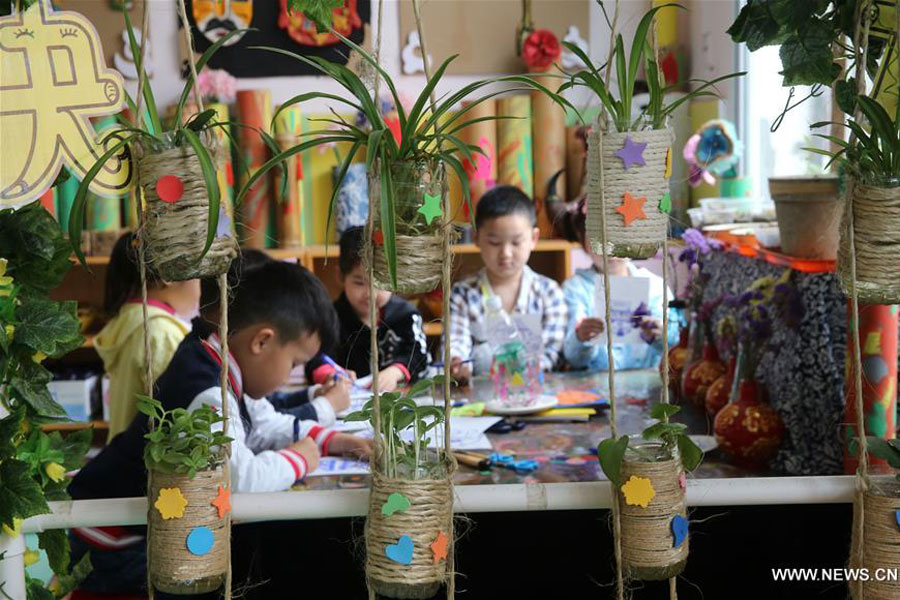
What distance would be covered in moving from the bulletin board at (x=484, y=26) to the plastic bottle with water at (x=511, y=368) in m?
2.09

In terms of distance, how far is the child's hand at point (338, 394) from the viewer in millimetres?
2352

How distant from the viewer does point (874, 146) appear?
116cm

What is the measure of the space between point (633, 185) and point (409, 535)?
491mm

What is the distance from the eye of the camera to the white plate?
7.45ft

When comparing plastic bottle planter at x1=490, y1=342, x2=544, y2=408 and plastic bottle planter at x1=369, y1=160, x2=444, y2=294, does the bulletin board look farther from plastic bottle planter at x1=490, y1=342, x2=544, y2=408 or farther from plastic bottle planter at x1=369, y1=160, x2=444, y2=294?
plastic bottle planter at x1=369, y1=160, x2=444, y2=294

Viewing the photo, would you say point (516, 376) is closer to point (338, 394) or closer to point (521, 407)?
point (521, 407)

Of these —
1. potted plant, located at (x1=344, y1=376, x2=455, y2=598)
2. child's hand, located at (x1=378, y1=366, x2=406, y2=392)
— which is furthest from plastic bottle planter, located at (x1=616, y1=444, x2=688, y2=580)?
child's hand, located at (x1=378, y1=366, x2=406, y2=392)

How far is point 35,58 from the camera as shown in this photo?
117 centimetres

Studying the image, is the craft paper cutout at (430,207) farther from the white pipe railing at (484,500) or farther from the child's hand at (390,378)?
the child's hand at (390,378)

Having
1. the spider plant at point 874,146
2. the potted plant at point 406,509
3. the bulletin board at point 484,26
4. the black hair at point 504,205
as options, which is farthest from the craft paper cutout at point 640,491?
the bulletin board at point 484,26

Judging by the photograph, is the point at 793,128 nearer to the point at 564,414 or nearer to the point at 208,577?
the point at 564,414

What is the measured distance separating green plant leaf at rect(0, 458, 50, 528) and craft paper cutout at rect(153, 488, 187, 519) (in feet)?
0.61

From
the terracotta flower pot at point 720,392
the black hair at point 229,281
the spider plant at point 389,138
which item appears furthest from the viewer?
the terracotta flower pot at point 720,392

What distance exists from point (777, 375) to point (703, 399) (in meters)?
0.31
